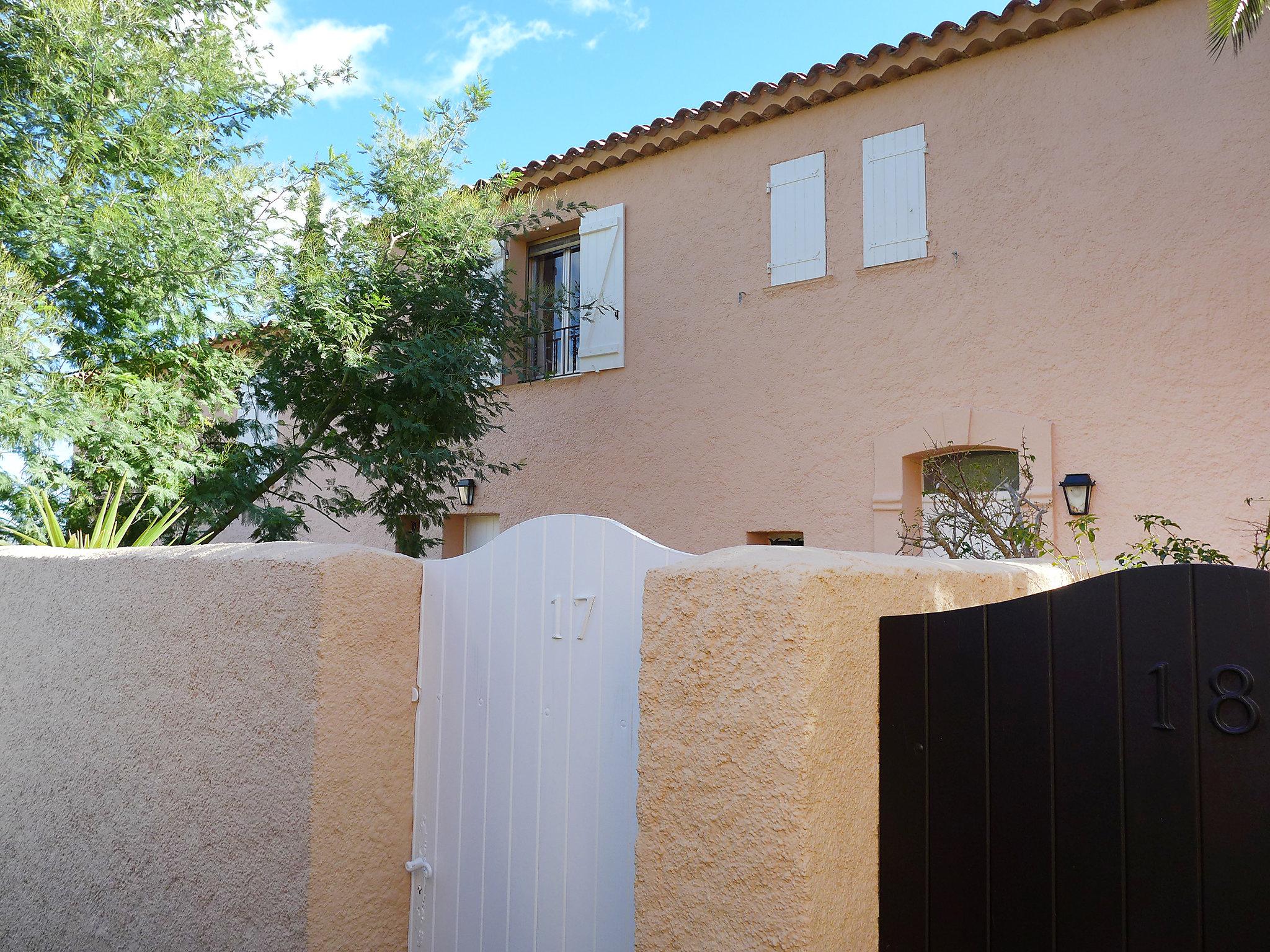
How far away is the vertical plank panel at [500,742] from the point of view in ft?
9.75

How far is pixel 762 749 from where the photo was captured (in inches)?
81.9

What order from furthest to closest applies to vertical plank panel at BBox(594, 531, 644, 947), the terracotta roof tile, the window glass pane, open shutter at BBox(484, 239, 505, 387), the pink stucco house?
open shutter at BBox(484, 239, 505, 387) → the window glass pane → the terracotta roof tile → the pink stucco house → vertical plank panel at BBox(594, 531, 644, 947)

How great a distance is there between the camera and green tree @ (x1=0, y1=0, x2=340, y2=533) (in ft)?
18.5

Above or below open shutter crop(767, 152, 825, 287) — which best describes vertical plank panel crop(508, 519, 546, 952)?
below

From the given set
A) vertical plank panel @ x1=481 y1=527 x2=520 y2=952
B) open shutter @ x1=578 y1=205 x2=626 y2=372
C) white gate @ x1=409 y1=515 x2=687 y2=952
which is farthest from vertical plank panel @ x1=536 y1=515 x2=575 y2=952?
open shutter @ x1=578 y1=205 x2=626 y2=372

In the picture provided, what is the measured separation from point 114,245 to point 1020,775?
599cm

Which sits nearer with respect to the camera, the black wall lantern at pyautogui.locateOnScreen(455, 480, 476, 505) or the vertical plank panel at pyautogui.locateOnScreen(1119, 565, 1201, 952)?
the vertical plank panel at pyautogui.locateOnScreen(1119, 565, 1201, 952)

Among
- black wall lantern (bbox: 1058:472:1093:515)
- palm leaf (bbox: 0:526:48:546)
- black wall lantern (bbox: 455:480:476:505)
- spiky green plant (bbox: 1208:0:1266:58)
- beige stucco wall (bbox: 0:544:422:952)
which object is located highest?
spiky green plant (bbox: 1208:0:1266:58)

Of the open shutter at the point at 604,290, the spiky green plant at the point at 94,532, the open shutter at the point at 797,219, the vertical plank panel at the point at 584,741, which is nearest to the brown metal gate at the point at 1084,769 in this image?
the vertical plank panel at the point at 584,741

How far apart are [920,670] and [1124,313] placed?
5245 millimetres

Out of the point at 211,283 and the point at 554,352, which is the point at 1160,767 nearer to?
the point at 211,283

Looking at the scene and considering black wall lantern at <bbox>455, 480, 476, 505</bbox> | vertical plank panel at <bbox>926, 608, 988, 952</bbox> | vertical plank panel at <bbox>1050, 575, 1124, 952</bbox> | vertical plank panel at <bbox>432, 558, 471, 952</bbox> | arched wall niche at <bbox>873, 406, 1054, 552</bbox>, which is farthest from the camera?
black wall lantern at <bbox>455, 480, 476, 505</bbox>

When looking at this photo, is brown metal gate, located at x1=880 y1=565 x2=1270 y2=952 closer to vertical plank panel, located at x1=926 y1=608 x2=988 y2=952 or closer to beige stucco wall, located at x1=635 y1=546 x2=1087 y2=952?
vertical plank panel, located at x1=926 y1=608 x2=988 y2=952

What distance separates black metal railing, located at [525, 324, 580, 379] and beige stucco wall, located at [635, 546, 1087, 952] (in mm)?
7283
